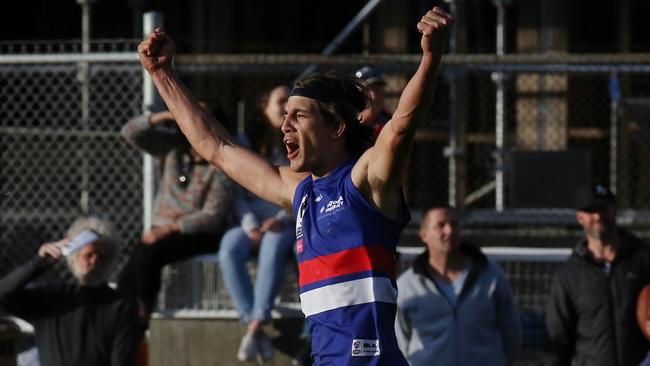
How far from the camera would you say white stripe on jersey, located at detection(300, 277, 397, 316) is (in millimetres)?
4652

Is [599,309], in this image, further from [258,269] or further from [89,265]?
[89,265]

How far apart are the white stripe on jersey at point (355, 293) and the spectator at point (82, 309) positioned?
2737 millimetres

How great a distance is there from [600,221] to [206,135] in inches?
124

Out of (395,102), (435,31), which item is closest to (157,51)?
(435,31)

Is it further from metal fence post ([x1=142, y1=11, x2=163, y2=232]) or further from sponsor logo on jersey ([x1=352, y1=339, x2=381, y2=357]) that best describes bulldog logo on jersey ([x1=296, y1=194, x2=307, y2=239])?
metal fence post ([x1=142, y1=11, x2=163, y2=232])

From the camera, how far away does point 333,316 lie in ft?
15.4

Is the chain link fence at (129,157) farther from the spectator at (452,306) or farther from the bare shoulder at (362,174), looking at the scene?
the bare shoulder at (362,174)

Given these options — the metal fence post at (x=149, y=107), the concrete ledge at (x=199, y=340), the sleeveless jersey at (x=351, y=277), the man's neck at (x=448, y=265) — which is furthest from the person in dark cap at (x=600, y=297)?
the sleeveless jersey at (x=351, y=277)

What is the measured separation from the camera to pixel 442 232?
7527mm

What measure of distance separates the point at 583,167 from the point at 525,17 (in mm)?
4724

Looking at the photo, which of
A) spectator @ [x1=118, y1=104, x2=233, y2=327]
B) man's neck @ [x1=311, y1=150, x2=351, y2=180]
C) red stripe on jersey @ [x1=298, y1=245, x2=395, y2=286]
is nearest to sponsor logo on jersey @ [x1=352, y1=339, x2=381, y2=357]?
red stripe on jersey @ [x1=298, y1=245, x2=395, y2=286]

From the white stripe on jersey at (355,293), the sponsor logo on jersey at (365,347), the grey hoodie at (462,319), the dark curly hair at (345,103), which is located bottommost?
the grey hoodie at (462,319)

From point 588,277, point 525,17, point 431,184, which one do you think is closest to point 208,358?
point 588,277

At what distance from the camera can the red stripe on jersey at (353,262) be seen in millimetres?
4656
